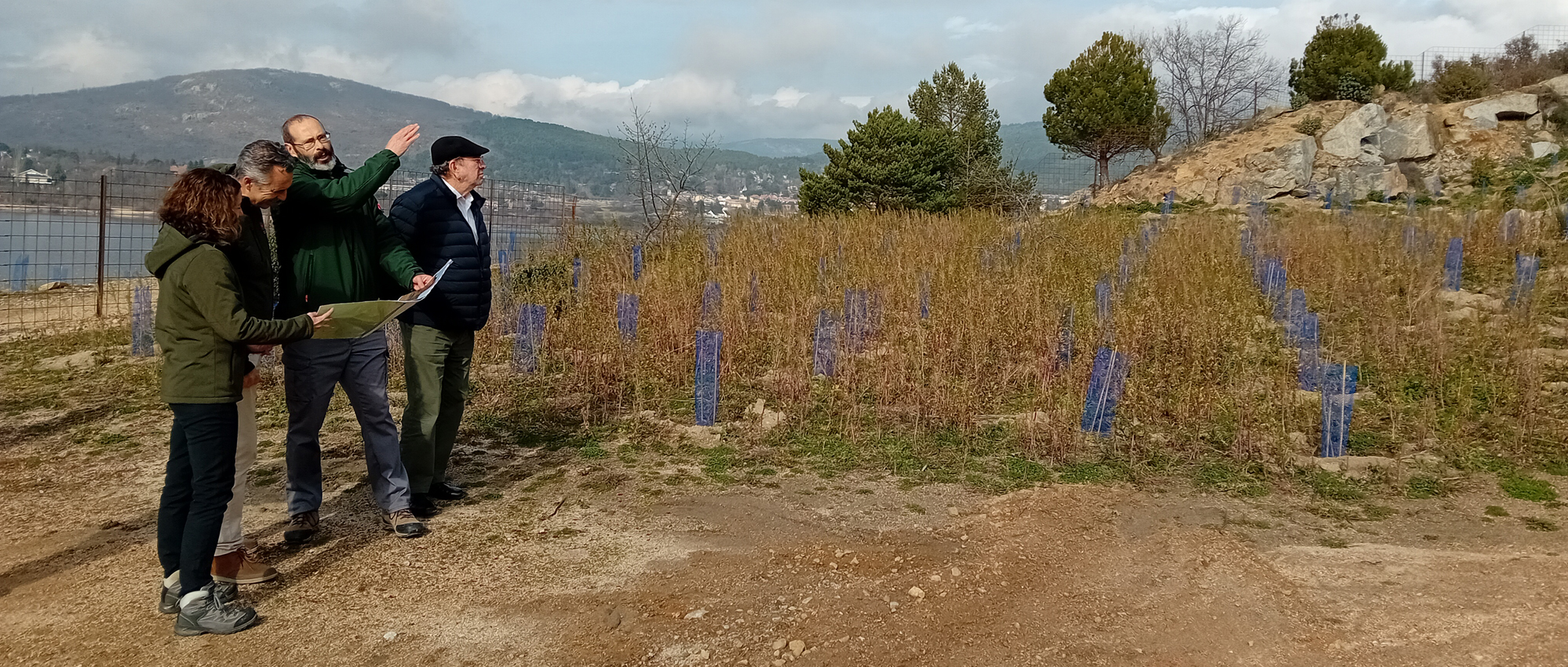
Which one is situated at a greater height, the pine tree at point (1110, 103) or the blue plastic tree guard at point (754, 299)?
the pine tree at point (1110, 103)

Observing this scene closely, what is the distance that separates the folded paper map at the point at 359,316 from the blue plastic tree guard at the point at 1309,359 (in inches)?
196

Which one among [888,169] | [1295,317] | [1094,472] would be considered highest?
[888,169]

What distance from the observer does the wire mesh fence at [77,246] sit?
992cm

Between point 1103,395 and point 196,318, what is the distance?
410 centimetres

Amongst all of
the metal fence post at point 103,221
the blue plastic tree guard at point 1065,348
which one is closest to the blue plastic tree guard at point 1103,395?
the blue plastic tree guard at point 1065,348

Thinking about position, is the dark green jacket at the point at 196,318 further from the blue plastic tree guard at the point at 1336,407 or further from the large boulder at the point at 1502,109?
the large boulder at the point at 1502,109

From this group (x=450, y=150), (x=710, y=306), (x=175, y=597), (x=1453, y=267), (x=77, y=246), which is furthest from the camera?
(x=77, y=246)

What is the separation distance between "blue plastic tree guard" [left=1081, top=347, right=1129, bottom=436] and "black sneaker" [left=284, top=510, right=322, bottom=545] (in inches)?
148

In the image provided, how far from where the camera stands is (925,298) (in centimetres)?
741

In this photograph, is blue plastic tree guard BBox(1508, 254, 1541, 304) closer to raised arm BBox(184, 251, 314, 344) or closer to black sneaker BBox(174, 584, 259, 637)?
raised arm BBox(184, 251, 314, 344)

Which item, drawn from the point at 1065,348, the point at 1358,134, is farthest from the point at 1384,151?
the point at 1065,348

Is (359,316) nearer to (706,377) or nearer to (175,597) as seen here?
(175,597)

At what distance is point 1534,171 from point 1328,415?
13.1m

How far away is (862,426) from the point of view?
529cm
